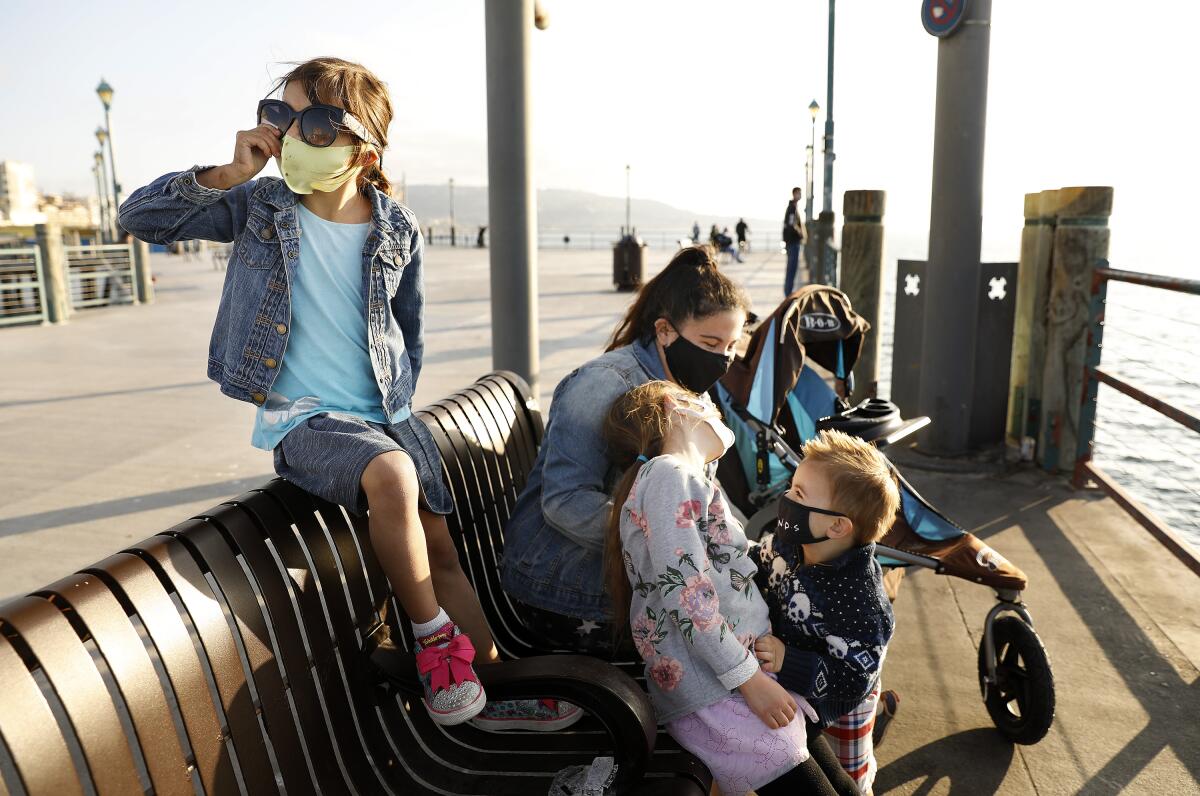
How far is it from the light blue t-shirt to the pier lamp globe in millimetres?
31354

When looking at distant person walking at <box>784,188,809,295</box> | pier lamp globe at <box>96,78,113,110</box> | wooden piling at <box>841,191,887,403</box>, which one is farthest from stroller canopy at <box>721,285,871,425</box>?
pier lamp globe at <box>96,78,113,110</box>

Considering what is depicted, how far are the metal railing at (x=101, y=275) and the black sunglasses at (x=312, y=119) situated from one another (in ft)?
61.9

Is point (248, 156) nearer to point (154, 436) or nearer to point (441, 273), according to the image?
point (154, 436)

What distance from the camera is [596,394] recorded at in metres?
2.74

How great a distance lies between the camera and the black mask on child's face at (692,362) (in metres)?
2.93

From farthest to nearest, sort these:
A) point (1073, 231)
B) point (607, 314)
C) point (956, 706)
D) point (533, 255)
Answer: point (607, 314)
point (1073, 231)
point (533, 255)
point (956, 706)

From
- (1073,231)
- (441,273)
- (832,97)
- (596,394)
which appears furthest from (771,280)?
(596,394)

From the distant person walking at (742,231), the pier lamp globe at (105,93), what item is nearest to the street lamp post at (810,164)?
the distant person walking at (742,231)

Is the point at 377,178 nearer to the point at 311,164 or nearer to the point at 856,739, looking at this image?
the point at 311,164

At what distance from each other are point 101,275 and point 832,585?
66.6 ft

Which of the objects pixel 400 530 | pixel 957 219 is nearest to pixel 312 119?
pixel 400 530

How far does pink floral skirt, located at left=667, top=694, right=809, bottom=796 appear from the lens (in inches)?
88.0

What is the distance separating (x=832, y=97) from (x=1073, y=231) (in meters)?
18.0

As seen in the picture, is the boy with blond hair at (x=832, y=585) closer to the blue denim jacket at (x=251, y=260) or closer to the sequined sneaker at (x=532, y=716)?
the sequined sneaker at (x=532, y=716)
